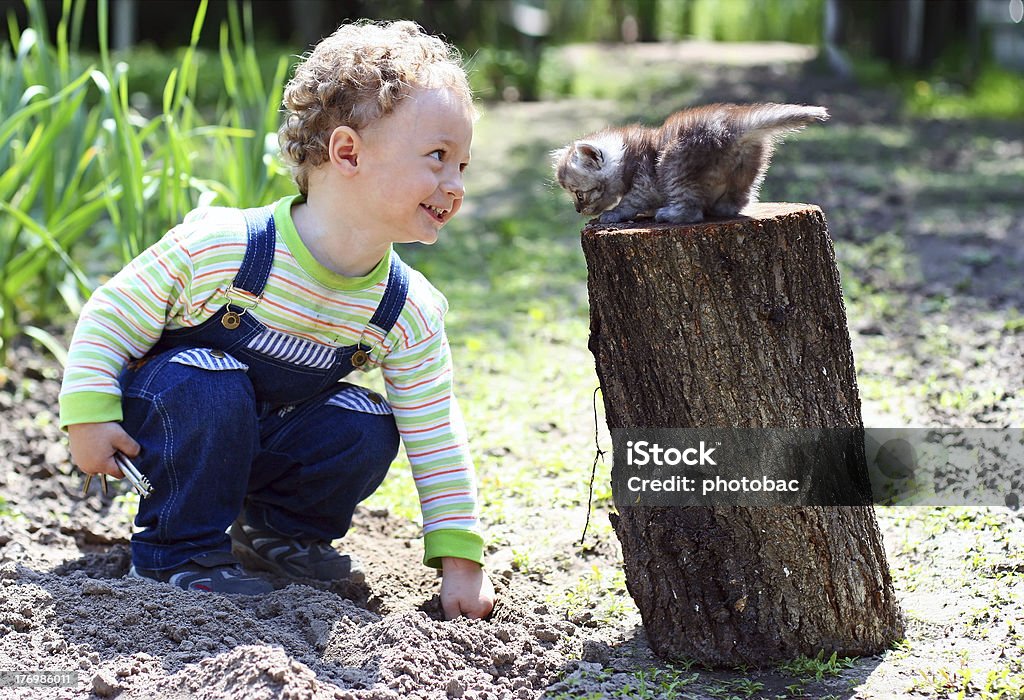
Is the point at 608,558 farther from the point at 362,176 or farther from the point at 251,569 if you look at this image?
the point at 362,176

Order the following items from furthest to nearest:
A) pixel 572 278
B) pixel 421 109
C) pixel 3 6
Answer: pixel 3 6 < pixel 572 278 < pixel 421 109

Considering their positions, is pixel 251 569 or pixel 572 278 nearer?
pixel 251 569

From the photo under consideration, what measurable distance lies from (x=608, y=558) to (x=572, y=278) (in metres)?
2.92

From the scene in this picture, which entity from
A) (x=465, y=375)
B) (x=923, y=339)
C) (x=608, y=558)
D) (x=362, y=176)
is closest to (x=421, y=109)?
(x=362, y=176)

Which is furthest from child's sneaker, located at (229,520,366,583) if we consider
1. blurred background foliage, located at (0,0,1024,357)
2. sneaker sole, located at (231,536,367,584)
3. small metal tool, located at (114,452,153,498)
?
blurred background foliage, located at (0,0,1024,357)

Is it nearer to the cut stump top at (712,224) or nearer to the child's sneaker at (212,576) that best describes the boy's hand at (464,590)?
the child's sneaker at (212,576)

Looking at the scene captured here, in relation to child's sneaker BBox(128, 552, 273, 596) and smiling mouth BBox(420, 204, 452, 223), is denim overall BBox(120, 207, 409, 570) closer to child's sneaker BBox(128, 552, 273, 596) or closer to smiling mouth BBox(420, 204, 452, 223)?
child's sneaker BBox(128, 552, 273, 596)

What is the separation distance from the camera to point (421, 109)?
2.40 metres

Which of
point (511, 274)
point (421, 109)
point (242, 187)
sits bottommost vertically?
point (511, 274)

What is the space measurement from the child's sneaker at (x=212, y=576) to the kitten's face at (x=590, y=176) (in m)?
1.17

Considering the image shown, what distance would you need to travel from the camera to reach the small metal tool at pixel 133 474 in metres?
2.47

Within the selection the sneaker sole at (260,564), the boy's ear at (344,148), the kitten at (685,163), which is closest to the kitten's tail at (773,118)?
the kitten at (685,163)

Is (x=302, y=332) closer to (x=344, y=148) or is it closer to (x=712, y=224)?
(x=344, y=148)

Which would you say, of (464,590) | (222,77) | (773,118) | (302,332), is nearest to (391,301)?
(302,332)
